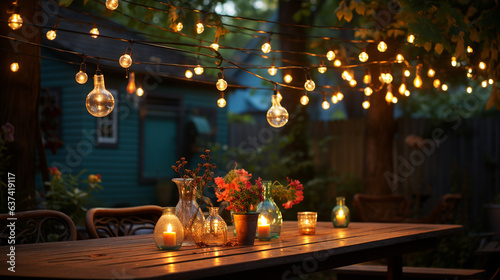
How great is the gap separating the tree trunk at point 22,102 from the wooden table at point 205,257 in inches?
99.1

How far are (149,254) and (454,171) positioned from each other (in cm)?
817

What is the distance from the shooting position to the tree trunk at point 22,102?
618 cm

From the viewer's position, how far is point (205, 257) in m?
3.13

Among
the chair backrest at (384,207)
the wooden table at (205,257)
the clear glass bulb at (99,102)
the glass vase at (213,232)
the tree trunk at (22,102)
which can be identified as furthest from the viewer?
the chair backrest at (384,207)

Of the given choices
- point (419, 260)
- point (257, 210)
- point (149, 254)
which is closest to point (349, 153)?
point (419, 260)

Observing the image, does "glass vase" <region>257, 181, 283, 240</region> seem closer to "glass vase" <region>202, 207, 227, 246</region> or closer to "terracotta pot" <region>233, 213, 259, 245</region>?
"terracotta pot" <region>233, 213, 259, 245</region>

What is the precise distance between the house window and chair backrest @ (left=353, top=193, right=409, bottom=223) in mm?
6854

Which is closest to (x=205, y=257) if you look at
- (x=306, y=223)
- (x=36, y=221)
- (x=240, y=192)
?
(x=240, y=192)

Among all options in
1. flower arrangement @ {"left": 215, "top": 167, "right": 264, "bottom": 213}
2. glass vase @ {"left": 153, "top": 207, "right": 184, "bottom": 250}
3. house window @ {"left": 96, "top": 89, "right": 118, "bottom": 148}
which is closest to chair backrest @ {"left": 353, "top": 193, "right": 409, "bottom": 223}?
flower arrangement @ {"left": 215, "top": 167, "right": 264, "bottom": 213}

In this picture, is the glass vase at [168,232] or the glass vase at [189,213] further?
the glass vase at [189,213]

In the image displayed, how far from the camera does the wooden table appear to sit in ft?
8.81

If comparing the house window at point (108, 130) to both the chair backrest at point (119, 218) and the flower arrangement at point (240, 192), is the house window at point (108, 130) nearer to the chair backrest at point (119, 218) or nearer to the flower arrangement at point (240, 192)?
the chair backrest at point (119, 218)

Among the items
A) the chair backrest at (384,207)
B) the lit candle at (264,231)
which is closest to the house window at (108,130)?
the chair backrest at (384,207)

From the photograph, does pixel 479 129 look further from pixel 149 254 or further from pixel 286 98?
pixel 149 254
